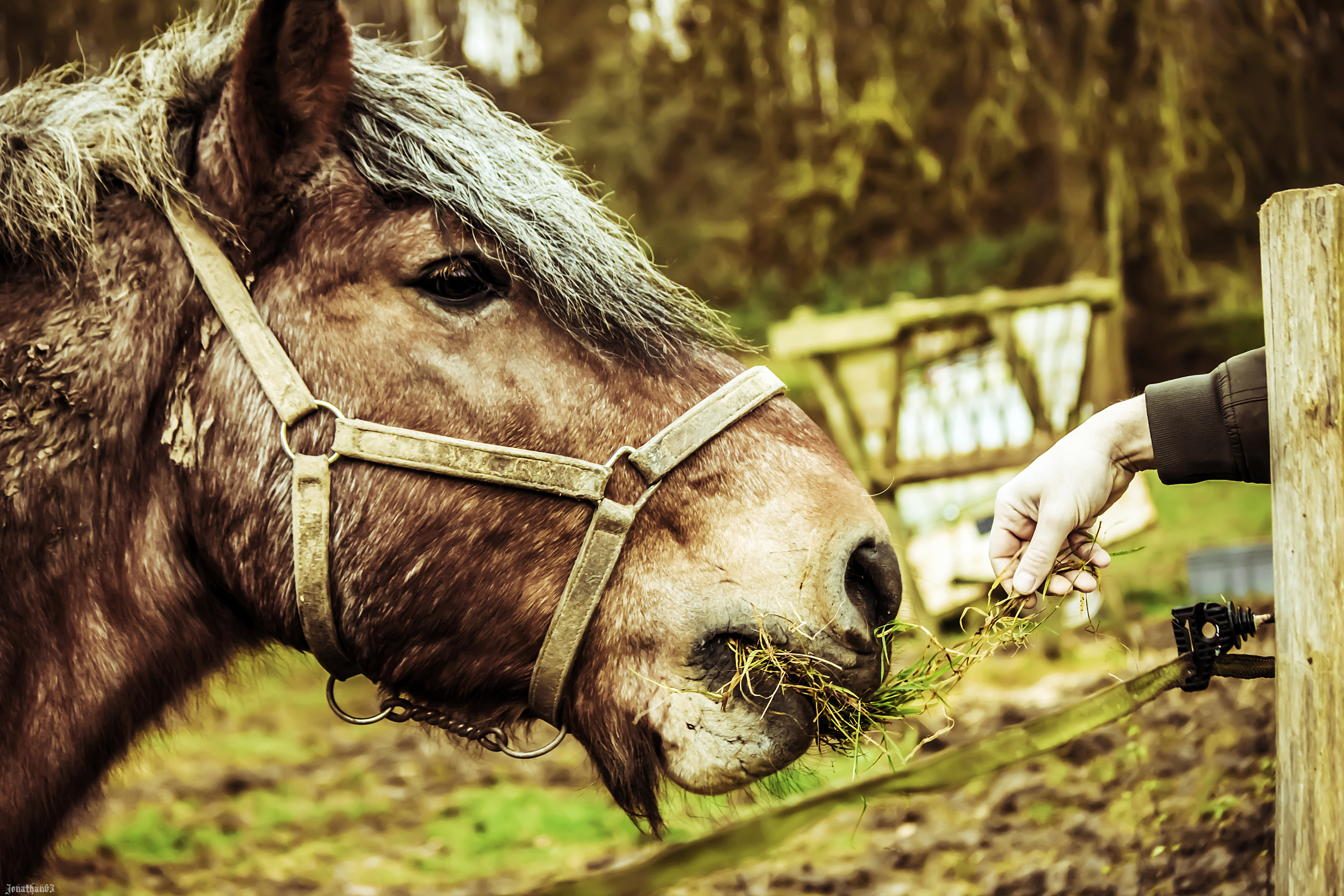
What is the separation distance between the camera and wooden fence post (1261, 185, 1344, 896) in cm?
136

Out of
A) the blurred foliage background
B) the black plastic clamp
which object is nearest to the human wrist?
the black plastic clamp

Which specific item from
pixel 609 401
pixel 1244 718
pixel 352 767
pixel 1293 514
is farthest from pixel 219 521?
pixel 352 767

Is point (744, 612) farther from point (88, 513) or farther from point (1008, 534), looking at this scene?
point (88, 513)

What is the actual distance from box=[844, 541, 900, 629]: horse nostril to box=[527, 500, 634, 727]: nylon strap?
1.35ft

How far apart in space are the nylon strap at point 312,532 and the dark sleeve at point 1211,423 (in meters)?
1.44

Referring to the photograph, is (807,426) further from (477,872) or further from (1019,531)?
(477,872)

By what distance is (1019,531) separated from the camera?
1.61 m

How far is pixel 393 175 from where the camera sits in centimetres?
171

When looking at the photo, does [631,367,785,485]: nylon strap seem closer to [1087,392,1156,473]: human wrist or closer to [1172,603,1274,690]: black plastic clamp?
[1087,392,1156,473]: human wrist

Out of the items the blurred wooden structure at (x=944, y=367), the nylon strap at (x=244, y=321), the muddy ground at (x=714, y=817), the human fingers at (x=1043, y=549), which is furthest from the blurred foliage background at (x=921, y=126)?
the human fingers at (x=1043, y=549)

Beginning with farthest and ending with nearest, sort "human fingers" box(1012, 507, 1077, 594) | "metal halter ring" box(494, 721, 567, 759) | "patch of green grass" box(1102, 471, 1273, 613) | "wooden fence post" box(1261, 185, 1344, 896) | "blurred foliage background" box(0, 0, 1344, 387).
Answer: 1. "blurred foliage background" box(0, 0, 1344, 387)
2. "patch of green grass" box(1102, 471, 1273, 613)
3. "metal halter ring" box(494, 721, 567, 759)
4. "human fingers" box(1012, 507, 1077, 594)
5. "wooden fence post" box(1261, 185, 1344, 896)

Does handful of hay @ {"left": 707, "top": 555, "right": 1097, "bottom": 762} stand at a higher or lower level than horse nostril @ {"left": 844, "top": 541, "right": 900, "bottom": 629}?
lower

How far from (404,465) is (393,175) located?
561 mm

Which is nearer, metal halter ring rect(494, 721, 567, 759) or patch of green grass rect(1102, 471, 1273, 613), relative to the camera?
metal halter ring rect(494, 721, 567, 759)
